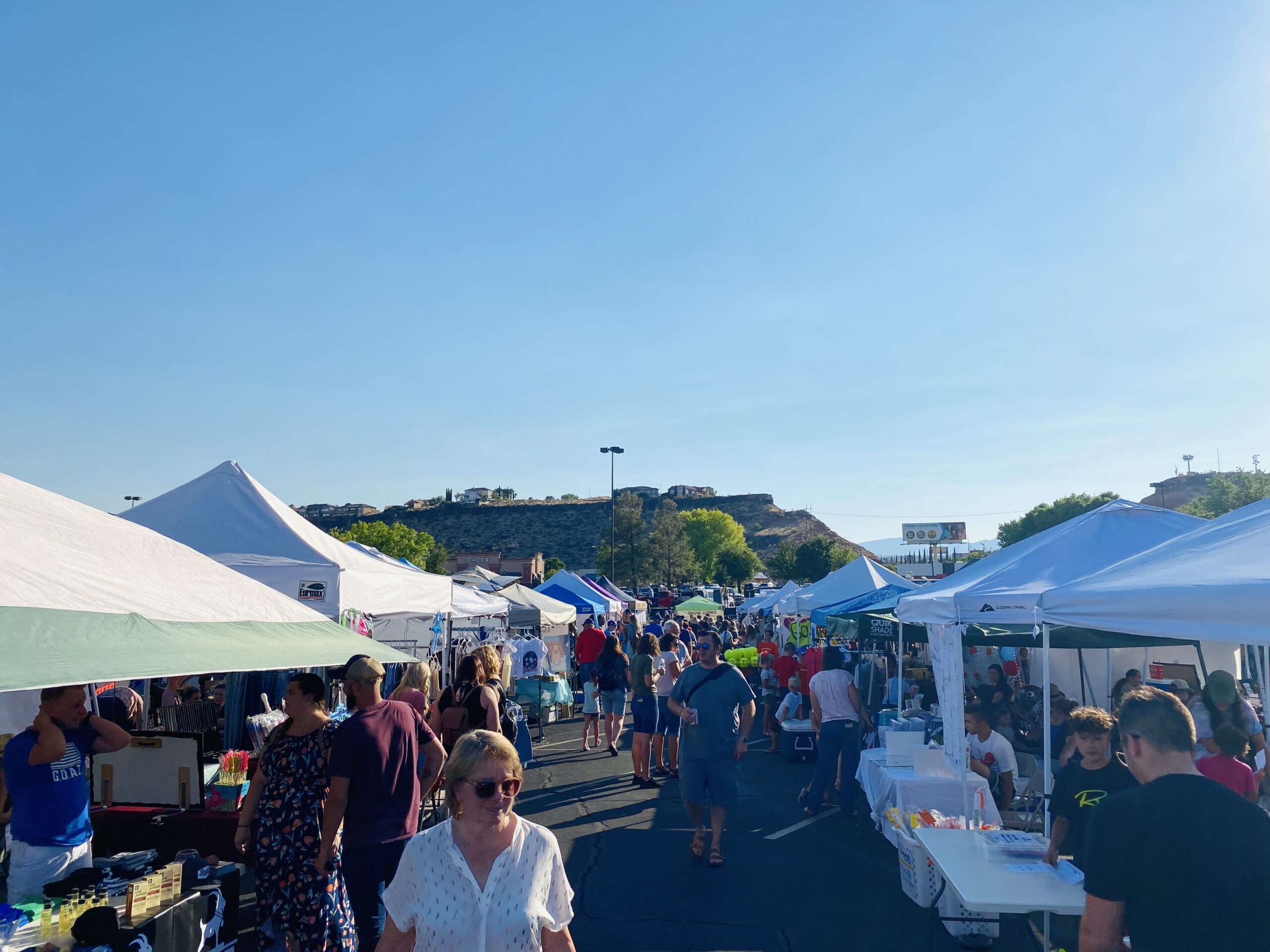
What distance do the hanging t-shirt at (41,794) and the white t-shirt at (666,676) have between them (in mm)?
6844

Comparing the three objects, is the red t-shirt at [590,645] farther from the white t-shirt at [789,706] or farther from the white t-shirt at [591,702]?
the white t-shirt at [789,706]

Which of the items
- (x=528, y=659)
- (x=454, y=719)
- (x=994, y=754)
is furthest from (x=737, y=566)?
(x=454, y=719)

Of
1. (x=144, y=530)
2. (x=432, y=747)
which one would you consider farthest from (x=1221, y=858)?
(x=144, y=530)

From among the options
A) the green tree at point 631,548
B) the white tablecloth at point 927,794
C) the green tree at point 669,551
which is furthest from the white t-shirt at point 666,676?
the green tree at point 669,551

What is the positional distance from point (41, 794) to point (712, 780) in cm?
440

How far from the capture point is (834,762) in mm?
8430

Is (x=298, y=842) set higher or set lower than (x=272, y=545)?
lower

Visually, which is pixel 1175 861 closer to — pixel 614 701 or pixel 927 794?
pixel 927 794

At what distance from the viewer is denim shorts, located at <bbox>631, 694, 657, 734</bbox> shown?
9906 mm

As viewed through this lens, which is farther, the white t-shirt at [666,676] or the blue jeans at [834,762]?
the white t-shirt at [666,676]

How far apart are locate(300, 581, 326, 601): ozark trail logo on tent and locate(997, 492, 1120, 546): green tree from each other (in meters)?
59.3

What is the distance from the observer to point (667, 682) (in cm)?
1064

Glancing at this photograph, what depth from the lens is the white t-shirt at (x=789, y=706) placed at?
11016mm

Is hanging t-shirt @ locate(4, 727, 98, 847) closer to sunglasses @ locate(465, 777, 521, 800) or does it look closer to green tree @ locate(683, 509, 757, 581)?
sunglasses @ locate(465, 777, 521, 800)
